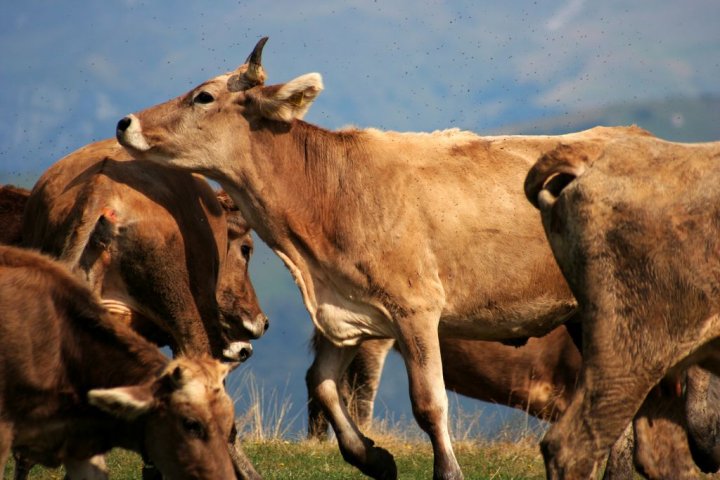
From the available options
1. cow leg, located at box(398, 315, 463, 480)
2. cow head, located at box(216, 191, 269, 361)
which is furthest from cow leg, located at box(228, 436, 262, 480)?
cow head, located at box(216, 191, 269, 361)

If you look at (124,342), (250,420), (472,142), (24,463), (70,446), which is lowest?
(250,420)

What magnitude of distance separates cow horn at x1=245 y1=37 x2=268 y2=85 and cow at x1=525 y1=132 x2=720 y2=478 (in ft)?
13.0

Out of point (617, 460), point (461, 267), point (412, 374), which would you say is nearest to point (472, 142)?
point (461, 267)

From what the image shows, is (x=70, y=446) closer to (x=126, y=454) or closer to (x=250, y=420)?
(x=126, y=454)

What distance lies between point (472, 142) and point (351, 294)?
185cm

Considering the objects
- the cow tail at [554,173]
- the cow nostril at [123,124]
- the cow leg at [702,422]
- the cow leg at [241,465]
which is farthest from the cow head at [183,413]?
the cow leg at [702,422]

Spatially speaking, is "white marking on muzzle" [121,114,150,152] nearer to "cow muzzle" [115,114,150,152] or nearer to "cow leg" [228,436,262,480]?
"cow muzzle" [115,114,150,152]

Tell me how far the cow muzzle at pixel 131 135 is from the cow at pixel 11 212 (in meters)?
2.85

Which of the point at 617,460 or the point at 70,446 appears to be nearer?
the point at 70,446

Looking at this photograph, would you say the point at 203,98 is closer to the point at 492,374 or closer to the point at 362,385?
the point at 362,385

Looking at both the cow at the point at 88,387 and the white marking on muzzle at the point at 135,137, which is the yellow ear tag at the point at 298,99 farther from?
the cow at the point at 88,387

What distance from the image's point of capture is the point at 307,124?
11492 millimetres

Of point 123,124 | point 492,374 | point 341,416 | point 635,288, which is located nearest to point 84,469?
point 341,416

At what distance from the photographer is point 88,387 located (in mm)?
8469
